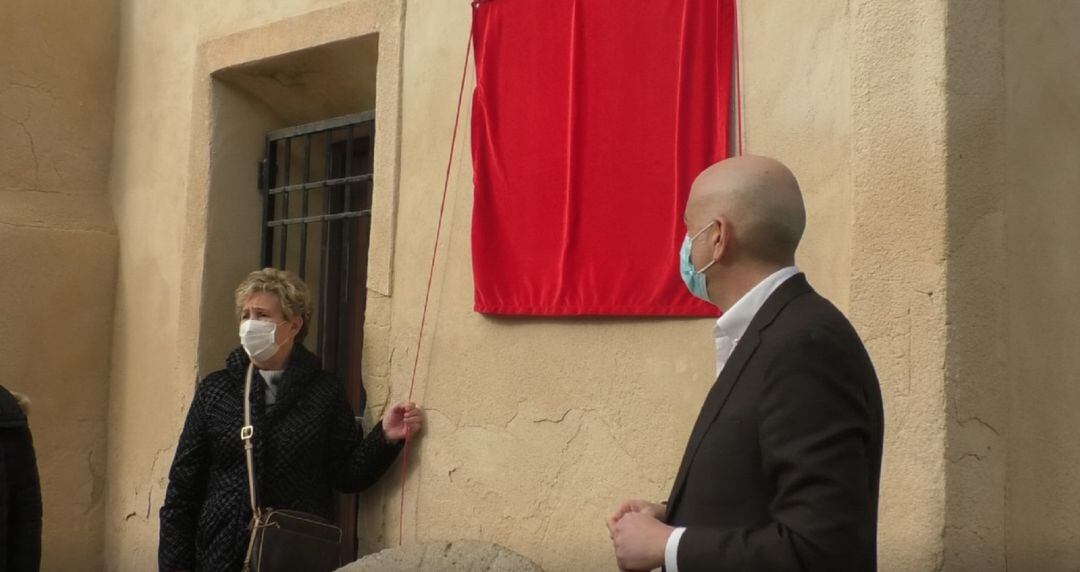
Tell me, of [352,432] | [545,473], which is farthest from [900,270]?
[352,432]

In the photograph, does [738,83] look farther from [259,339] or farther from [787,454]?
[787,454]

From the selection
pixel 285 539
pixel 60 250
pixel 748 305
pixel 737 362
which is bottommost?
pixel 285 539

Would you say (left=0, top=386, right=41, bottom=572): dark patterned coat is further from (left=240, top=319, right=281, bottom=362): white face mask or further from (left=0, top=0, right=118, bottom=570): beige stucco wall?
(left=0, top=0, right=118, bottom=570): beige stucco wall

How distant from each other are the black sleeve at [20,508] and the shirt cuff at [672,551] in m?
2.70

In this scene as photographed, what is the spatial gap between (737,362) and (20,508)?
2802 mm

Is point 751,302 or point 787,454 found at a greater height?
point 751,302

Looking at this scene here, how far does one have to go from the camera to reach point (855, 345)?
2.57 metres

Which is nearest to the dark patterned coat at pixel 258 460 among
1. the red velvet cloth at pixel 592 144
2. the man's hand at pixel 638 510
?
the red velvet cloth at pixel 592 144

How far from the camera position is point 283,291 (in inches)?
211

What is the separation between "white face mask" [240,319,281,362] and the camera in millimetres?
5258

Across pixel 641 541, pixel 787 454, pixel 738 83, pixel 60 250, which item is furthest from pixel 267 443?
pixel 787 454

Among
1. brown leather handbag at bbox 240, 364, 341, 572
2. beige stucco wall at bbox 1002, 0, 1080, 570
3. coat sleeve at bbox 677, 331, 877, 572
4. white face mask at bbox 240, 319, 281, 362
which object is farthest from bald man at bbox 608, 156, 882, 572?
white face mask at bbox 240, 319, 281, 362

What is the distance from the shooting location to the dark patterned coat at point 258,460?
5113 millimetres

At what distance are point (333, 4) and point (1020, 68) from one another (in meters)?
2.89
